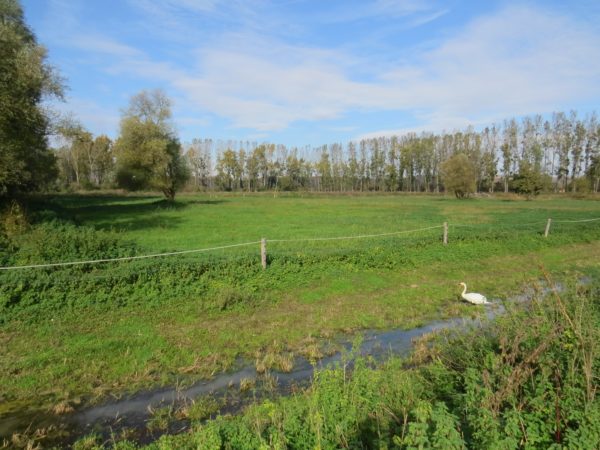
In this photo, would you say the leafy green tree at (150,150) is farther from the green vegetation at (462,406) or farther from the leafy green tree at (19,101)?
the green vegetation at (462,406)

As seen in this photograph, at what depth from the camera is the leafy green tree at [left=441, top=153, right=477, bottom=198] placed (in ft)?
195

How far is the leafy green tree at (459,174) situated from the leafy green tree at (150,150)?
41319mm

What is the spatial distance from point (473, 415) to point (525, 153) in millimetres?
108333

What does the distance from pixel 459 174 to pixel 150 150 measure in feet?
153

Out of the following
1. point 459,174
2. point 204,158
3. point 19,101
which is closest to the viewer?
point 19,101

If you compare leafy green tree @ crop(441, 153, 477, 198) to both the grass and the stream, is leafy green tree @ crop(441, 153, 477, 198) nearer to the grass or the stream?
the grass

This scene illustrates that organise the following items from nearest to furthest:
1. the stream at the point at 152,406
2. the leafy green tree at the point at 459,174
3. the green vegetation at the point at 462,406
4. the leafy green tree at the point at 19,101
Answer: the green vegetation at the point at 462,406
the stream at the point at 152,406
the leafy green tree at the point at 19,101
the leafy green tree at the point at 459,174

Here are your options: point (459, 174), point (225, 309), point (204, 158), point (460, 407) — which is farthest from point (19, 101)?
point (204, 158)

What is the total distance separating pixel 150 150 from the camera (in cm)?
4519

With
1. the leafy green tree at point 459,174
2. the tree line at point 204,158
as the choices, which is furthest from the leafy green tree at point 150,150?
the leafy green tree at point 459,174

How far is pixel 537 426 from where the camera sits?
4035 mm

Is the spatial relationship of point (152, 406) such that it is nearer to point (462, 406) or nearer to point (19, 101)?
point (462, 406)

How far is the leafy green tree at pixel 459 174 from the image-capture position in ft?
195

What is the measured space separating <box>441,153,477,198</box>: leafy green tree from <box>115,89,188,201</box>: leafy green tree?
136 ft
